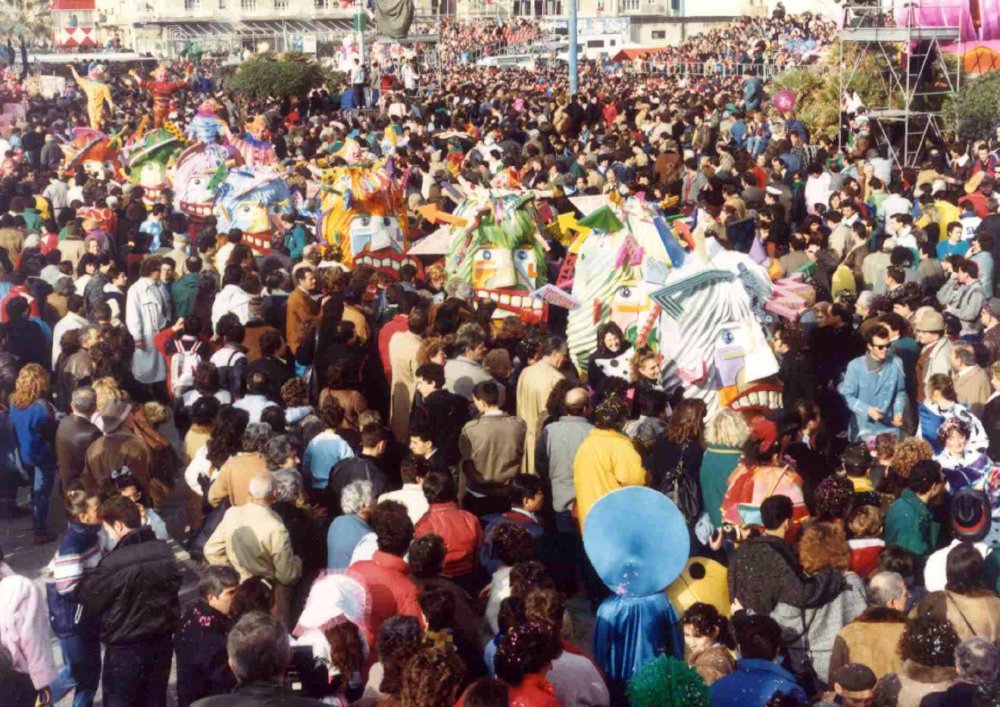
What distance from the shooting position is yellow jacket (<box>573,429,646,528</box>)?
650 cm

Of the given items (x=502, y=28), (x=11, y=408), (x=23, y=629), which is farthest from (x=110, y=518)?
(x=502, y=28)

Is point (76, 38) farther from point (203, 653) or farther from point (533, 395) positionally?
point (203, 653)

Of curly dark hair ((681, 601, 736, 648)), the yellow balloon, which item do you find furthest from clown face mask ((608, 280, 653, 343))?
curly dark hair ((681, 601, 736, 648))

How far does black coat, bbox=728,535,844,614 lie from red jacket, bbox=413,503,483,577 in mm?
1117

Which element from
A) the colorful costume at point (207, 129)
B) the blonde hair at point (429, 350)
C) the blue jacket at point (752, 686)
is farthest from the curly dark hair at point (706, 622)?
the colorful costume at point (207, 129)

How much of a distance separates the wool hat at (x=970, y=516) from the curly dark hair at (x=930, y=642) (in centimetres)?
132

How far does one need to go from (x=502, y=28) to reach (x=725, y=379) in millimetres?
42226

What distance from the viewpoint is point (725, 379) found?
8.01 meters

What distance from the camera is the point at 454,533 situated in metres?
5.89

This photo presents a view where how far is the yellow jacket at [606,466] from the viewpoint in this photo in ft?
21.3

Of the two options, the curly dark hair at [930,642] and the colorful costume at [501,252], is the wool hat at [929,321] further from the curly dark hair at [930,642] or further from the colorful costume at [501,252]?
the curly dark hair at [930,642]

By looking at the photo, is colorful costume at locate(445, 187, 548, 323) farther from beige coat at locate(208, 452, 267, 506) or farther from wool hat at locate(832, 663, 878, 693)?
wool hat at locate(832, 663, 878, 693)

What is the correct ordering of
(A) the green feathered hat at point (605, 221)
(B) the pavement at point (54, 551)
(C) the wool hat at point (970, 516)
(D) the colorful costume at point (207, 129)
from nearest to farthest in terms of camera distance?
1. (C) the wool hat at point (970, 516)
2. (B) the pavement at point (54, 551)
3. (A) the green feathered hat at point (605, 221)
4. (D) the colorful costume at point (207, 129)

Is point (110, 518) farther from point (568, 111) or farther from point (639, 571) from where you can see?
point (568, 111)
